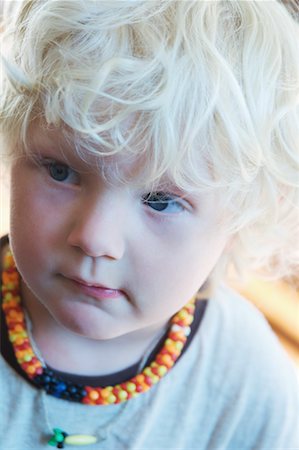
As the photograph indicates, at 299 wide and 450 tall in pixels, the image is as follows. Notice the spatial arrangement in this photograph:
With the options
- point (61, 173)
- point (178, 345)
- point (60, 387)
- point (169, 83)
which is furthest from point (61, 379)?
point (169, 83)

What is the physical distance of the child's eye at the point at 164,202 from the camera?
70 centimetres

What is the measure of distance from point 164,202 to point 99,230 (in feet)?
0.26

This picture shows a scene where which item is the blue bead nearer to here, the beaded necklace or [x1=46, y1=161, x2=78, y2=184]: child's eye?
the beaded necklace

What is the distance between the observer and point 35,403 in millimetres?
804

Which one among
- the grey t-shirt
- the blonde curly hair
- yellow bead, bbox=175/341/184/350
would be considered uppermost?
the blonde curly hair

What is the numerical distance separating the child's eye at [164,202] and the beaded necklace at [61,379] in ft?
0.69

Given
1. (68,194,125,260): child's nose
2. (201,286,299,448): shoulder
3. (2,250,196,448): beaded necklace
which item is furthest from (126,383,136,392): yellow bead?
(68,194,125,260): child's nose

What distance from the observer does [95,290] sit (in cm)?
72

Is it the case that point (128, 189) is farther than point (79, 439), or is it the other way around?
point (79, 439)

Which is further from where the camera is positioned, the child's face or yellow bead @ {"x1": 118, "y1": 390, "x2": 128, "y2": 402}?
yellow bead @ {"x1": 118, "y1": 390, "x2": 128, "y2": 402}

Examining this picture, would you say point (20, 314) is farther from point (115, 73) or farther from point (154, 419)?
point (115, 73)

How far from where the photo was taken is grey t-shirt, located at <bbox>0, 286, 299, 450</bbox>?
803mm

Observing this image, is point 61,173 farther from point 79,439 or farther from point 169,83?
point 79,439

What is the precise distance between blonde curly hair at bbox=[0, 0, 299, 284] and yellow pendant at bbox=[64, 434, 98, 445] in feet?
1.01
